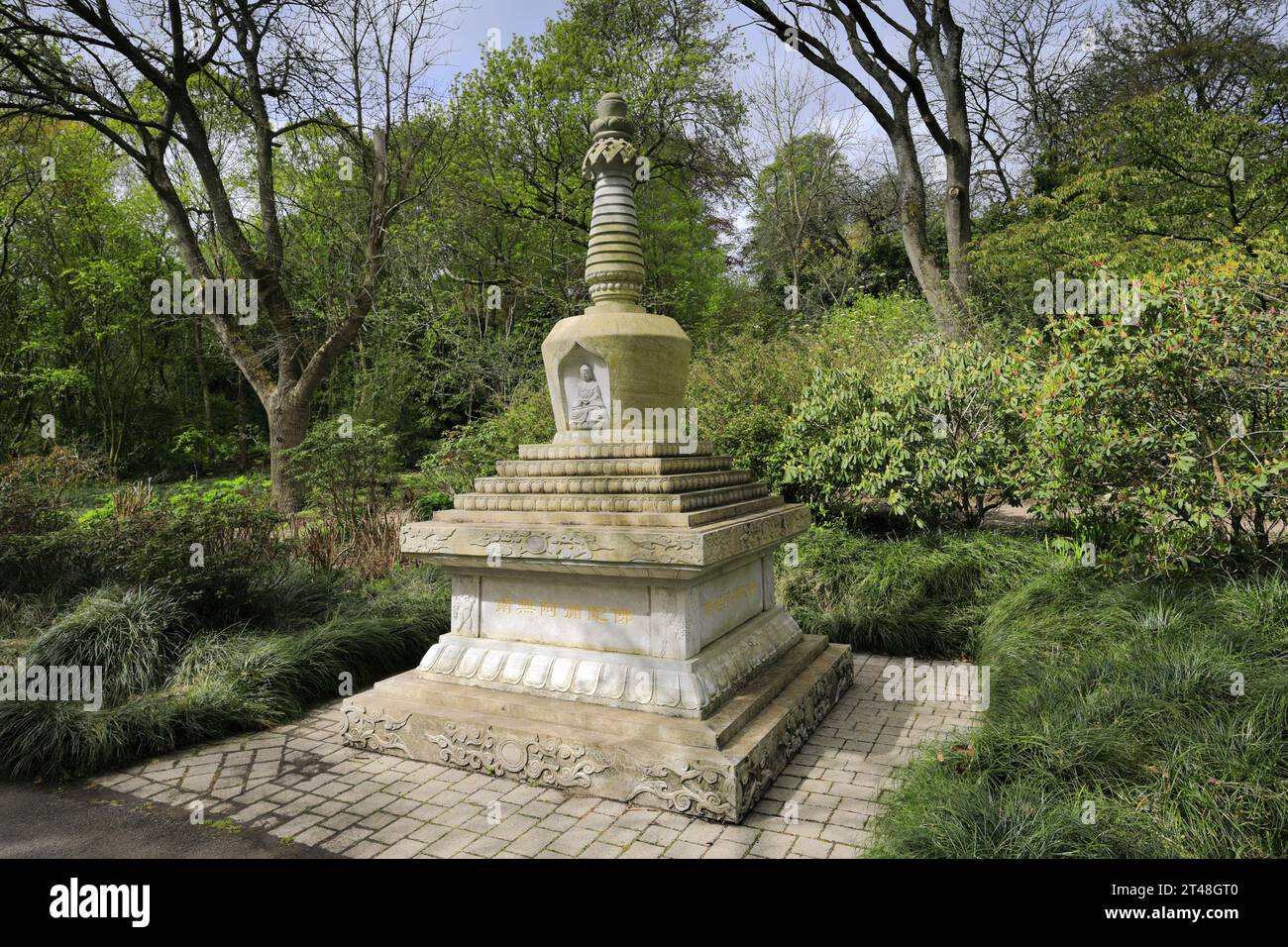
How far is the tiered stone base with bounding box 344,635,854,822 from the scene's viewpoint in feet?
13.0

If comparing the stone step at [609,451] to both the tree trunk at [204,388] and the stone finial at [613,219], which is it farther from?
the tree trunk at [204,388]

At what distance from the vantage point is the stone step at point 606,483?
4.59 metres

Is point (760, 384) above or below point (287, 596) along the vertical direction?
above

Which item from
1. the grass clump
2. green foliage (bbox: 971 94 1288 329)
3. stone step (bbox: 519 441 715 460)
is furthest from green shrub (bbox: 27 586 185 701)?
green foliage (bbox: 971 94 1288 329)

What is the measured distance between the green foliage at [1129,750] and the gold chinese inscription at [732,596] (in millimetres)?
1509

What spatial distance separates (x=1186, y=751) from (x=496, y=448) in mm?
9645

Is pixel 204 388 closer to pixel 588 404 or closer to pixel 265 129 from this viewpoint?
pixel 265 129

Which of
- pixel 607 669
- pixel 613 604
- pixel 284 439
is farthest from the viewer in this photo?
pixel 284 439

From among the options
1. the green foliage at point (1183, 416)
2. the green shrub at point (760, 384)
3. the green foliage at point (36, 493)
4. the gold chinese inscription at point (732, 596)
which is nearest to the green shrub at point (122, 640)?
the green foliage at point (36, 493)

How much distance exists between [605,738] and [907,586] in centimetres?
459

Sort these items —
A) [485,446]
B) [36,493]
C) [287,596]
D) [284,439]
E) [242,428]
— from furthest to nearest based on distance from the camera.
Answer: [242,428] < [284,439] < [485,446] < [36,493] < [287,596]

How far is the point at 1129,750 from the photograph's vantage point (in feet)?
11.9

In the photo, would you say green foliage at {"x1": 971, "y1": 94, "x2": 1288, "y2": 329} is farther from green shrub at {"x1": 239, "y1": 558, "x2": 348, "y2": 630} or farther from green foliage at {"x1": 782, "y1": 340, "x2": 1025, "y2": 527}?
green shrub at {"x1": 239, "y1": 558, "x2": 348, "y2": 630}

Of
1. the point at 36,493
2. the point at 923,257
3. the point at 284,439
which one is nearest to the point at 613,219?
the point at 36,493
